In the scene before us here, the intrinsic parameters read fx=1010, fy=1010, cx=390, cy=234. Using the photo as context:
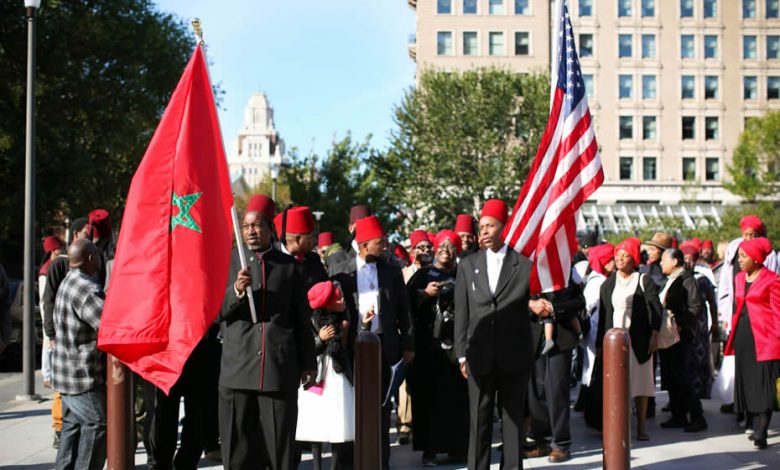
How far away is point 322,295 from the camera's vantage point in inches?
299

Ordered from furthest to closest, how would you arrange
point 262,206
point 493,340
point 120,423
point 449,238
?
point 449,238
point 493,340
point 262,206
point 120,423

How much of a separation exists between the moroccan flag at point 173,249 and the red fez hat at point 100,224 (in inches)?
109

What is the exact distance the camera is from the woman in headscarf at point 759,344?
10.1 metres

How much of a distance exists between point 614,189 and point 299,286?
72.0 m

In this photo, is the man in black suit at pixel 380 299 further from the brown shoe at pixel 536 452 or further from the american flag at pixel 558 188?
the brown shoe at pixel 536 452

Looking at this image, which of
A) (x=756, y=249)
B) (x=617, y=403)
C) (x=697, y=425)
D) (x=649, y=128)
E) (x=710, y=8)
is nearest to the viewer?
(x=617, y=403)

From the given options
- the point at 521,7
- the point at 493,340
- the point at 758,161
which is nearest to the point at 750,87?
the point at 758,161

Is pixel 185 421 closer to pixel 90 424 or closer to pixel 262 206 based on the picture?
pixel 90 424

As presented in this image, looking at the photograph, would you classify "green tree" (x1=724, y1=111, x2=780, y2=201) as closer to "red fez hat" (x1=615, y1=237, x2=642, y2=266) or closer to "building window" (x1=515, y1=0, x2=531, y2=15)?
"building window" (x1=515, y1=0, x2=531, y2=15)

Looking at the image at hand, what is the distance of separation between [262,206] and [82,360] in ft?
5.35

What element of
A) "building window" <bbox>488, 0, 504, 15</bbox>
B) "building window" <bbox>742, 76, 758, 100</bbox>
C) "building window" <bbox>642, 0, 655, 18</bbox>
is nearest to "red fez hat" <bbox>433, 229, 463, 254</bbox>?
"building window" <bbox>488, 0, 504, 15</bbox>

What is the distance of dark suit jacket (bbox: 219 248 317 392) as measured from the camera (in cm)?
657

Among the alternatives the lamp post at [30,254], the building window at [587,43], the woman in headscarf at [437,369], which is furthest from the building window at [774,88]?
the woman in headscarf at [437,369]

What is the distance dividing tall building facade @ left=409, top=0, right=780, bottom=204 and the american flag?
67.1 metres
